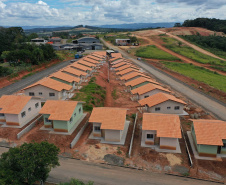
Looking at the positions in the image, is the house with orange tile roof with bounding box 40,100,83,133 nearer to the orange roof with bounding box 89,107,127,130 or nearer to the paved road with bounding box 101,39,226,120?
the orange roof with bounding box 89,107,127,130

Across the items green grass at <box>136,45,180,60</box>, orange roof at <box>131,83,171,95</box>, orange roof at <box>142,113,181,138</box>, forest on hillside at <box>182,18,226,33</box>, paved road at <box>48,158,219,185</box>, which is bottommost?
paved road at <box>48,158,219,185</box>

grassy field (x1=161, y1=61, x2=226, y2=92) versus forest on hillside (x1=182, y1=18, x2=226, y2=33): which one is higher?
forest on hillside (x1=182, y1=18, x2=226, y2=33)

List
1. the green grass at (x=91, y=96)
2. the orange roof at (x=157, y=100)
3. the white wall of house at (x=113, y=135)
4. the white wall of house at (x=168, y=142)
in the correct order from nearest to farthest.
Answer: the white wall of house at (x=168, y=142) < the white wall of house at (x=113, y=135) < the orange roof at (x=157, y=100) < the green grass at (x=91, y=96)

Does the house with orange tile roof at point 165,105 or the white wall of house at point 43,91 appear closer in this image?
the house with orange tile roof at point 165,105

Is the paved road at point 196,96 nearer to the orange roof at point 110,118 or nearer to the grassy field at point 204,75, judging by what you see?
the grassy field at point 204,75

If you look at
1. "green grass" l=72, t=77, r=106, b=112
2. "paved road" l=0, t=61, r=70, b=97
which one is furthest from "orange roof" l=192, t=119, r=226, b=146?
"paved road" l=0, t=61, r=70, b=97

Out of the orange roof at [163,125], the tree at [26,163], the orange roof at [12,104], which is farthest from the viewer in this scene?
the orange roof at [12,104]

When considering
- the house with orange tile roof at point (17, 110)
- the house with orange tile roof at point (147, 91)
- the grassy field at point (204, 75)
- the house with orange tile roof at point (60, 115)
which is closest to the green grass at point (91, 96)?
the house with orange tile roof at point (60, 115)

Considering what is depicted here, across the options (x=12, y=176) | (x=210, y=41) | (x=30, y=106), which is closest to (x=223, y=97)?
A: (x=30, y=106)
